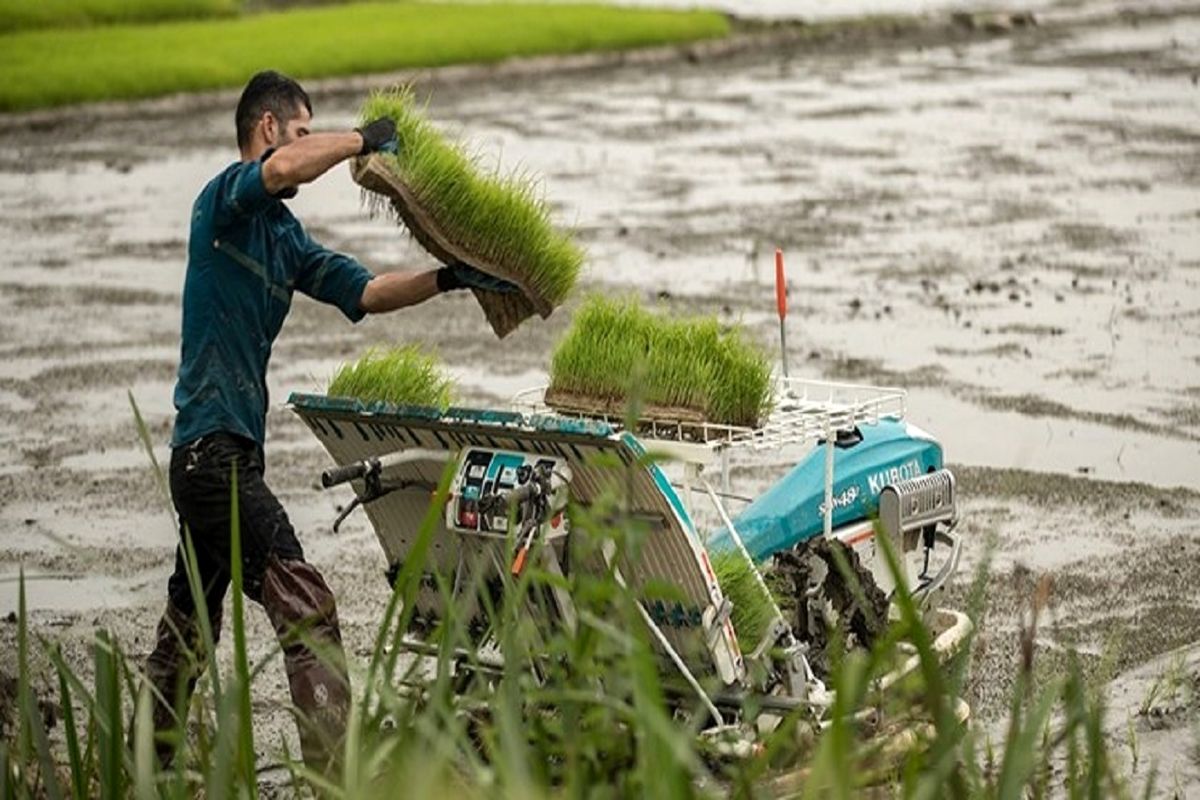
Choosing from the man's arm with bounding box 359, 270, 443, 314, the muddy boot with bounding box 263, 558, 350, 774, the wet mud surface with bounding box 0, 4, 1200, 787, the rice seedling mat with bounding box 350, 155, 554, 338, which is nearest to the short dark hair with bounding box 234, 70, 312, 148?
the rice seedling mat with bounding box 350, 155, 554, 338

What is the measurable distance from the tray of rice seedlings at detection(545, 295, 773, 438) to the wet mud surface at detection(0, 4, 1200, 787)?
91cm

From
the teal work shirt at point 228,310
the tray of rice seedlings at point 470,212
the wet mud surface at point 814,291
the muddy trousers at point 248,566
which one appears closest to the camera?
the muddy trousers at point 248,566

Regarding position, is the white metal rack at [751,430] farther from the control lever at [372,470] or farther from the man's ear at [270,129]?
the man's ear at [270,129]

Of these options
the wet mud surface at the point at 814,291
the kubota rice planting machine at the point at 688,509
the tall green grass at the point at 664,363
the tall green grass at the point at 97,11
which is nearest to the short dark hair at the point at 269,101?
the kubota rice planting machine at the point at 688,509

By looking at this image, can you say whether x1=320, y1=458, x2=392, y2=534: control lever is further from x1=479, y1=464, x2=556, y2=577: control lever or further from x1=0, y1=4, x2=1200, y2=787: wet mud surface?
x1=0, y1=4, x2=1200, y2=787: wet mud surface

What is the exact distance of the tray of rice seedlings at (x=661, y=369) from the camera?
24.5 feet

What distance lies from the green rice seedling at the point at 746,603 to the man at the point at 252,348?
1050mm

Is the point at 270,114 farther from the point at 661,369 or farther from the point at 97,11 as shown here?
the point at 97,11

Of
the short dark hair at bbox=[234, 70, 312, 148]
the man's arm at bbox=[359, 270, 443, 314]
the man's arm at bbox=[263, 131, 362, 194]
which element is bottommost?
the man's arm at bbox=[359, 270, 443, 314]

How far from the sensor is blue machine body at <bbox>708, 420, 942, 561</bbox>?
311 inches

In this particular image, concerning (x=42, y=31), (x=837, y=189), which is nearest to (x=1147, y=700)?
(x=837, y=189)

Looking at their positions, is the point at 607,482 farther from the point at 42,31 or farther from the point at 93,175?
the point at 42,31

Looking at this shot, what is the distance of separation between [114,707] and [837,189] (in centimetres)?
1475

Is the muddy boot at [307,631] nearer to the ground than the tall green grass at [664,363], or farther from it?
nearer to the ground
